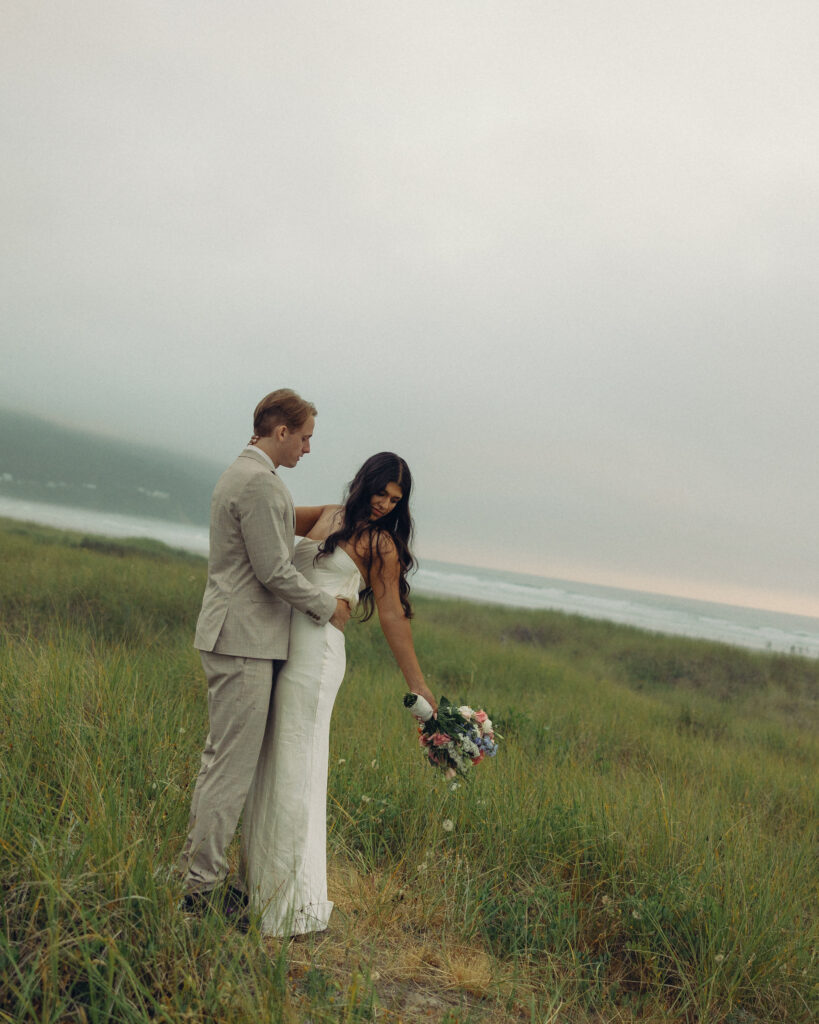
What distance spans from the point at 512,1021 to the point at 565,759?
404cm

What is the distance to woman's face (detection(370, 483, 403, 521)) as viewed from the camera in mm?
3592

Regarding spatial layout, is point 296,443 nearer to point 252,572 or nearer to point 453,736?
point 252,572

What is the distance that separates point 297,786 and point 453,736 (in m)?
0.93

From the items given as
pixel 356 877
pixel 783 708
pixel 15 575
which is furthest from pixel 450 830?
pixel 783 708

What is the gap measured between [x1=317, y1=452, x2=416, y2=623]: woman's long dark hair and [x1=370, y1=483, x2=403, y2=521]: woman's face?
0.05ft

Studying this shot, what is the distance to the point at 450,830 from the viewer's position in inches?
177

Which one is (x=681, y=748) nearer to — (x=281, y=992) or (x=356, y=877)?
(x=356, y=877)

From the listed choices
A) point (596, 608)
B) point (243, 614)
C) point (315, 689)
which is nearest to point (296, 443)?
point (243, 614)

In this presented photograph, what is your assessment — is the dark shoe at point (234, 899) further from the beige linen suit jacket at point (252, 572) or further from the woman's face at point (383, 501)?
the woman's face at point (383, 501)

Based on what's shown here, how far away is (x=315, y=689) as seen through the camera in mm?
3404

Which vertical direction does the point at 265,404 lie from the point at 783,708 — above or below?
above

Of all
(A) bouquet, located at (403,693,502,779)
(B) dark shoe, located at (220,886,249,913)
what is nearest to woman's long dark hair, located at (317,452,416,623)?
(A) bouquet, located at (403,693,502,779)

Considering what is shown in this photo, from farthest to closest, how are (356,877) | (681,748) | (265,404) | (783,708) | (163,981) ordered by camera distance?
(783,708)
(681,748)
(356,877)
(265,404)
(163,981)

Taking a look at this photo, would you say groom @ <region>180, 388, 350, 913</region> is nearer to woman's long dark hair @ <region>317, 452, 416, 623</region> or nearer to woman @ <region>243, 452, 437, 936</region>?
woman @ <region>243, 452, 437, 936</region>
